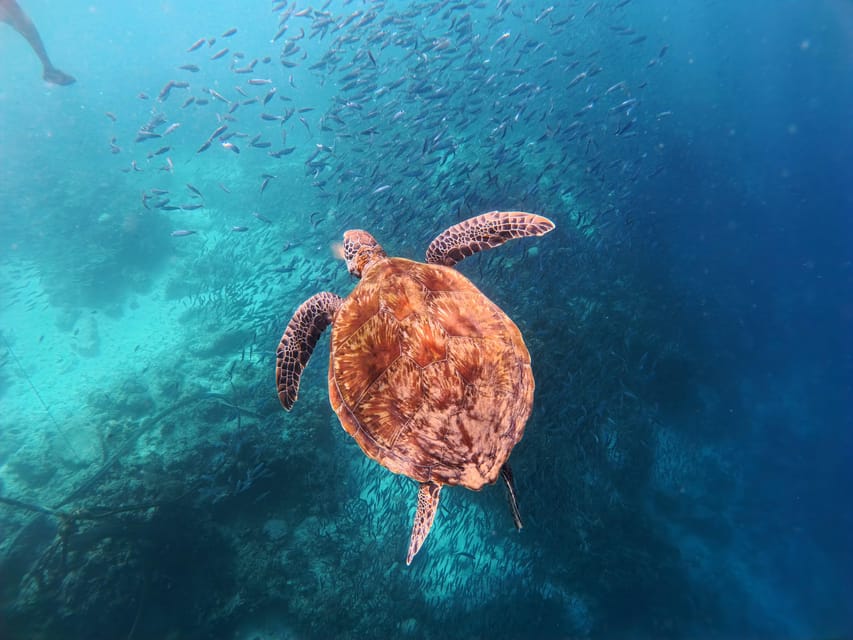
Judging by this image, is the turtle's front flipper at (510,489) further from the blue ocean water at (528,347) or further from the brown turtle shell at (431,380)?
the blue ocean water at (528,347)

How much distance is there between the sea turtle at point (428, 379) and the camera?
2723mm

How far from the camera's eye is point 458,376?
8.93ft

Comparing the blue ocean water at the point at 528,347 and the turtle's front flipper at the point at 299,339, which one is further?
the blue ocean water at the point at 528,347

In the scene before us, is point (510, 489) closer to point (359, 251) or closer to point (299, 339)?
point (299, 339)

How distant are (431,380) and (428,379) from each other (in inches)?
1.0

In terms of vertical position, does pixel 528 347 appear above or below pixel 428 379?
below

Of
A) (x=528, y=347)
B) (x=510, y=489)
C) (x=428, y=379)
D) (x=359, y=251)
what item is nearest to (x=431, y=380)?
(x=428, y=379)

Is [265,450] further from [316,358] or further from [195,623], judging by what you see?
[195,623]

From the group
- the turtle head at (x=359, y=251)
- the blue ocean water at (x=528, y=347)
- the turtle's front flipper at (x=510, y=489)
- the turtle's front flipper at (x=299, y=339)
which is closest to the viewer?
the turtle's front flipper at (x=510, y=489)

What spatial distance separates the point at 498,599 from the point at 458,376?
8.39 m

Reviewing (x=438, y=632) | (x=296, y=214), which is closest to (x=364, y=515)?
(x=438, y=632)

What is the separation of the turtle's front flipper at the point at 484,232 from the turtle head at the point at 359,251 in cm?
74

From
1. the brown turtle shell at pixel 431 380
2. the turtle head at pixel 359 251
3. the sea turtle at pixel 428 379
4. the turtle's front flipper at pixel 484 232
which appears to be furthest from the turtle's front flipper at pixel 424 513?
the turtle's front flipper at pixel 484 232

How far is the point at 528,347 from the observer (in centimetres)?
795
